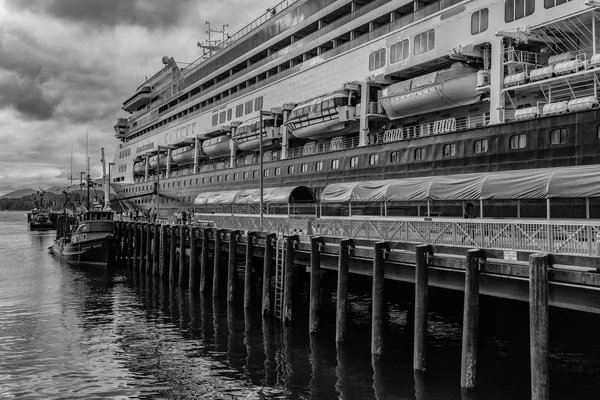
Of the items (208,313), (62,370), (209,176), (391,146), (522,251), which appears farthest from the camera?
(209,176)

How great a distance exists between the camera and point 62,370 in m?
17.8

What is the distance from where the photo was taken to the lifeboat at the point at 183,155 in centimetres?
6481

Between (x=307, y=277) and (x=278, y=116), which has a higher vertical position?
(x=278, y=116)

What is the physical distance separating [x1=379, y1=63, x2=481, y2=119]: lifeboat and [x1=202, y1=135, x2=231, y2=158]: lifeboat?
1050 inches

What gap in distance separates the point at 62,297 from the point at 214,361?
17272mm

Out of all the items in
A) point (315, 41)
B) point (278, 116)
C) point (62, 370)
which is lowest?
point (62, 370)

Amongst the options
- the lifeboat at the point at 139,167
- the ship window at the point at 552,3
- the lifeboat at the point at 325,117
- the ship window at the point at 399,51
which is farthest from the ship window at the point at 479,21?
the lifeboat at the point at 139,167

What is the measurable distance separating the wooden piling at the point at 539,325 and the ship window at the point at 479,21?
18937mm

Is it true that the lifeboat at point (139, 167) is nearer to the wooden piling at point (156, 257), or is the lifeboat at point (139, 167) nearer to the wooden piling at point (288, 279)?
the wooden piling at point (156, 257)

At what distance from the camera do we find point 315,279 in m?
20.3

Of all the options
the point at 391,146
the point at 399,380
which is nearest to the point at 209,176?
the point at 391,146

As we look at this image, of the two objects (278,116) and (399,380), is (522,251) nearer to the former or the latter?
(399,380)

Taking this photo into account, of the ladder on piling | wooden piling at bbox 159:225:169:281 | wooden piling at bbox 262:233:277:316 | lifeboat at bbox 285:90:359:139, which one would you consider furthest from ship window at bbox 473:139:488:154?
wooden piling at bbox 159:225:169:281

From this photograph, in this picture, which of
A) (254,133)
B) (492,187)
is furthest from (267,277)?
(254,133)
